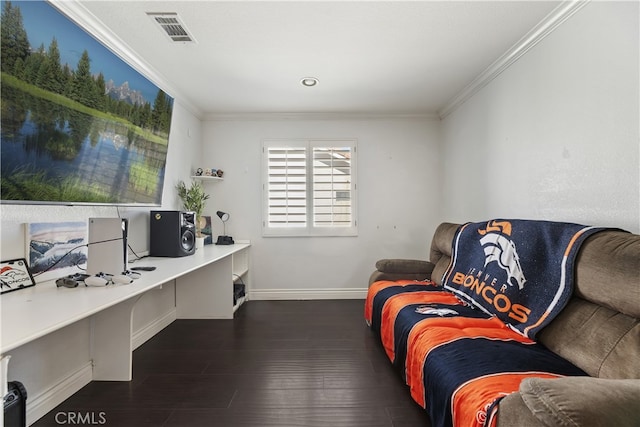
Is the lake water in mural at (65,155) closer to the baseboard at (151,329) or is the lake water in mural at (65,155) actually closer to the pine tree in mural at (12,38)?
the pine tree in mural at (12,38)

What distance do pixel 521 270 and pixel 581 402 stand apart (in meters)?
1.09

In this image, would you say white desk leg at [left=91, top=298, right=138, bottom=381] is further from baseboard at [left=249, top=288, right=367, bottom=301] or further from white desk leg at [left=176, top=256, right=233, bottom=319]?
baseboard at [left=249, top=288, right=367, bottom=301]

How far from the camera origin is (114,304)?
1.50 metres

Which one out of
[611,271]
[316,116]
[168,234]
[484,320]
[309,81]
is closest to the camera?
[611,271]

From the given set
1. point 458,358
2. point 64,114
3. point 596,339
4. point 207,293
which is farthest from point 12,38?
point 596,339

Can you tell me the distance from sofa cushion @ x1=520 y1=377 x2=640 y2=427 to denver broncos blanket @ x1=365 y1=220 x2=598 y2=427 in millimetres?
226

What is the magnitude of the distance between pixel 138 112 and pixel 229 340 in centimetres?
214

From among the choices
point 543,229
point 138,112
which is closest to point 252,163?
point 138,112

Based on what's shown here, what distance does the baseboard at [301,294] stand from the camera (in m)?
3.88

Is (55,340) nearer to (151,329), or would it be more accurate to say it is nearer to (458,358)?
(151,329)

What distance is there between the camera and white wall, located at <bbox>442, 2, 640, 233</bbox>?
1549mm

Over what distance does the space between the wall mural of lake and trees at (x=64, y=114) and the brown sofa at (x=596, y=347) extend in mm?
2410

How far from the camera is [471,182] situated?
314cm

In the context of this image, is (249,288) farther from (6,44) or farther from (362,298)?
(6,44)
